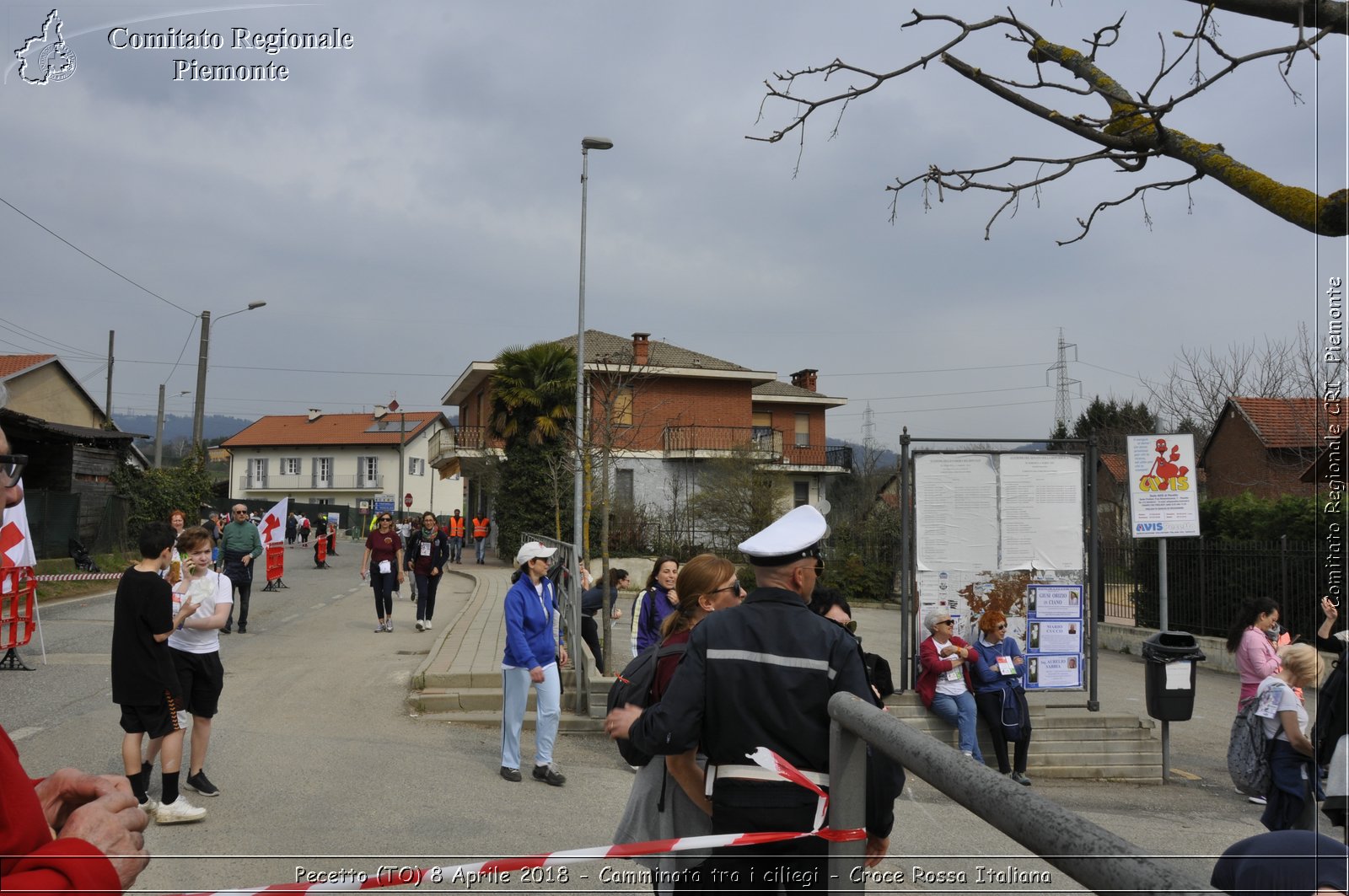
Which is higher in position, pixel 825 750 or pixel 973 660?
pixel 825 750

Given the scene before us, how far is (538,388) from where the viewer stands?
1330 inches

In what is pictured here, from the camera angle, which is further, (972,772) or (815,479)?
(815,479)

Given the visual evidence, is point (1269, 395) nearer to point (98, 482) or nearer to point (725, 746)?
point (725, 746)

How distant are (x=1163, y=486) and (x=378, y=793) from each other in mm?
→ 8250

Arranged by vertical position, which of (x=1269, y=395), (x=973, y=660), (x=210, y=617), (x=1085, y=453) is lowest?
(x=973, y=660)

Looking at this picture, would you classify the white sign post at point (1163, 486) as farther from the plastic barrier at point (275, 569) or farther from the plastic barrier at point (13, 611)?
the plastic barrier at point (275, 569)

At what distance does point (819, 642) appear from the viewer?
3.05m

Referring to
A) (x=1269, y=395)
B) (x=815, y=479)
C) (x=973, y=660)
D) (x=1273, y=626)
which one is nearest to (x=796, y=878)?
(x=973, y=660)

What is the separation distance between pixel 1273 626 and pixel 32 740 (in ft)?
34.1

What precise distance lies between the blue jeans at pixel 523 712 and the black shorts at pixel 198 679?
2.15 metres

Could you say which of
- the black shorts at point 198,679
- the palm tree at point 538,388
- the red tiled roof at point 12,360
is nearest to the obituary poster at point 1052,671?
the black shorts at point 198,679

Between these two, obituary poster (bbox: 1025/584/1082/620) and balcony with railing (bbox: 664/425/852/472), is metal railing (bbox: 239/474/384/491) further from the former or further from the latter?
obituary poster (bbox: 1025/584/1082/620)

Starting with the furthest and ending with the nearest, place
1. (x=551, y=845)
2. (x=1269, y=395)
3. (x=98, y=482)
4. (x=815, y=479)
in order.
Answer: (x=815, y=479) < (x=98, y=482) < (x=1269, y=395) < (x=551, y=845)

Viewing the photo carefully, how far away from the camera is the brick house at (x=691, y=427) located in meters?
39.5
